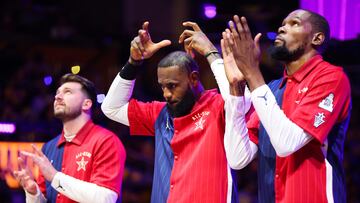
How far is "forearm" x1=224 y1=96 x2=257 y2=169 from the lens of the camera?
11.6ft

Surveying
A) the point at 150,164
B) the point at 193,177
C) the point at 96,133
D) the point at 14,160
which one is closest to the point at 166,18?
the point at 150,164

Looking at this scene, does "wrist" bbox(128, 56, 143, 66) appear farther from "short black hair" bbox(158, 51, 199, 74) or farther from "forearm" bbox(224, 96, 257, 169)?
"forearm" bbox(224, 96, 257, 169)

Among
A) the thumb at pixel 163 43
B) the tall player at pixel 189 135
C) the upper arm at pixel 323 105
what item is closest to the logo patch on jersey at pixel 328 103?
the upper arm at pixel 323 105

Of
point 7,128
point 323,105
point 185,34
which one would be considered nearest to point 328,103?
point 323,105

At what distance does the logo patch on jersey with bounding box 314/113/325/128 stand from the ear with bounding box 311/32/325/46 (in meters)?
0.47

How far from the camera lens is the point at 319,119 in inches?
133

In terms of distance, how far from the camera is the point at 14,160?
6.67m

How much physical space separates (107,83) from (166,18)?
2309mm

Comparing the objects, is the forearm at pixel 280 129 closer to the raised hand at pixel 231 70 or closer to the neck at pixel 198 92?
the raised hand at pixel 231 70

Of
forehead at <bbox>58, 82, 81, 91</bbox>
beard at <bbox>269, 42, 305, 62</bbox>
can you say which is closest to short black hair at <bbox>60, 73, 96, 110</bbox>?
forehead at <bbox>58, 82, 81, 91</bbox>

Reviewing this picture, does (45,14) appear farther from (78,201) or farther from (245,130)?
(245,130)

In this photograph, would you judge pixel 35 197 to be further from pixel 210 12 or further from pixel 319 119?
pixel 210 12

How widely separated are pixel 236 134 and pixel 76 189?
1.25 m

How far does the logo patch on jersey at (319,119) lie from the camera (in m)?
3.38
